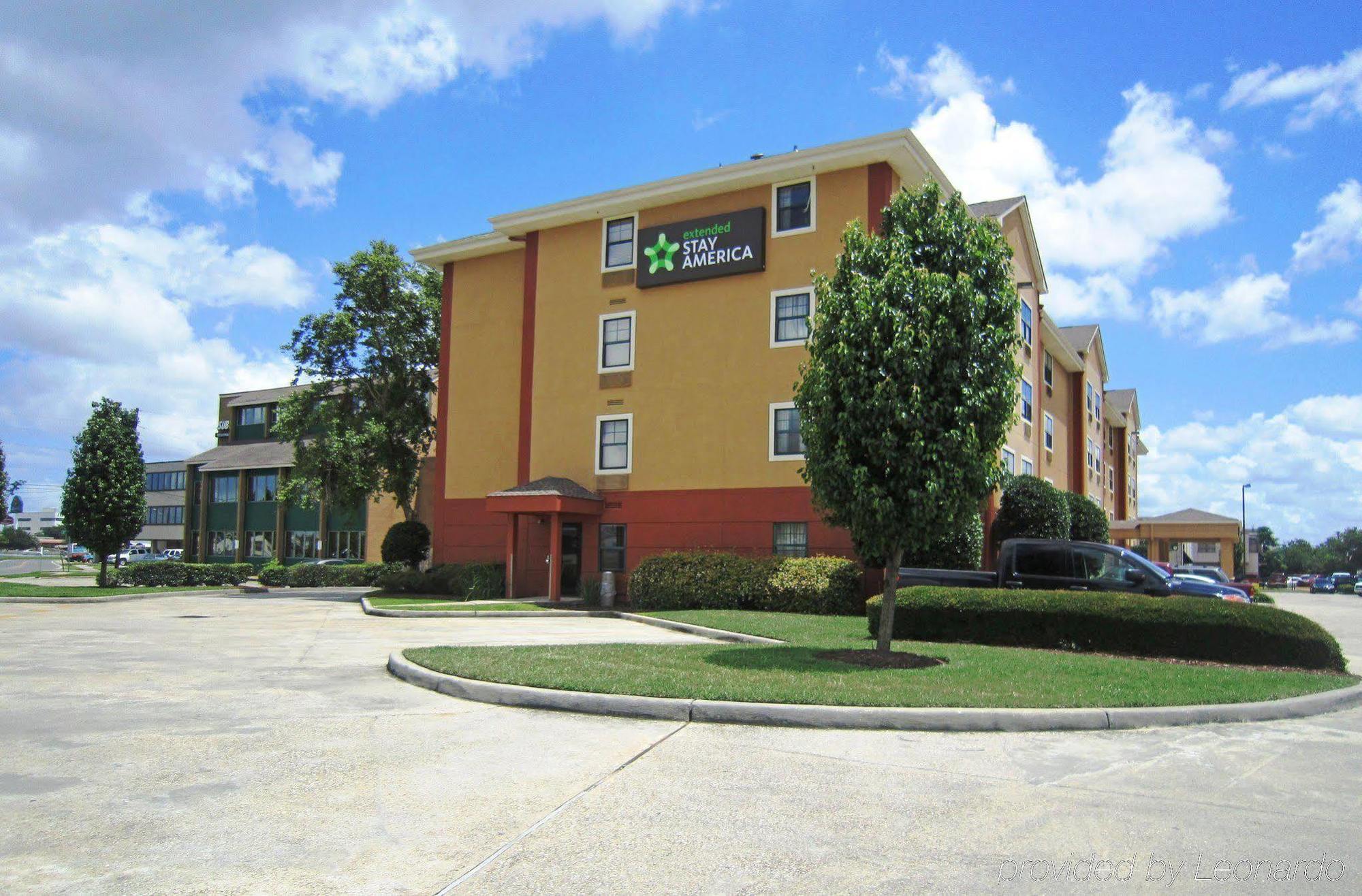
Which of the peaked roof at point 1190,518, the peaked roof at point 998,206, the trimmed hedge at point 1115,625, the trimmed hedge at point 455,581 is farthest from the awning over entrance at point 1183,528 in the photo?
the trimmed hedge at point 1115,625

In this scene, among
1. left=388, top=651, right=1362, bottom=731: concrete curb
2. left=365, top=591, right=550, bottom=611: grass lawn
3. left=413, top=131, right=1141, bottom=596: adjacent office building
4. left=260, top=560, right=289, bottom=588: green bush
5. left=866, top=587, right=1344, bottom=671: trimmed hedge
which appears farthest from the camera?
left=260, top=560, right=289, bottom=588: green bush

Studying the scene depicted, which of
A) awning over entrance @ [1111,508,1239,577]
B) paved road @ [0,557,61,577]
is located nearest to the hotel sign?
awning over entrance @ [1111,508,1239,577]

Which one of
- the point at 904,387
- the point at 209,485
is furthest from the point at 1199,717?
the point at 209,485

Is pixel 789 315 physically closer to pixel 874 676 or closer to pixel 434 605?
pixel 434 605

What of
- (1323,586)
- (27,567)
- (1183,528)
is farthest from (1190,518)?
(27,567)

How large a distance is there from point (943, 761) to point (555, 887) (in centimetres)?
369

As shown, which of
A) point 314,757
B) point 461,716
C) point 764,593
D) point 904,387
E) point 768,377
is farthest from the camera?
point 768,377

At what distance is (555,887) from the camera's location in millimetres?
4547

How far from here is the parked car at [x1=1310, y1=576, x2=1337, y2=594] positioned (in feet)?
271

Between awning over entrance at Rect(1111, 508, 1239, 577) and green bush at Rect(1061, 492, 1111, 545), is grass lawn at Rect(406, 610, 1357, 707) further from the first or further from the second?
awning over entrance at Rect(1111, 508, 1239, 577)

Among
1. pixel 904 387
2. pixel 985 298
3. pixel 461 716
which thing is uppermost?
pixel 985 298

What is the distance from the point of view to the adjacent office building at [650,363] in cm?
2531

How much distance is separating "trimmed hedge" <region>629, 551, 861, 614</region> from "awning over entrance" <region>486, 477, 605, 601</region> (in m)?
2.84

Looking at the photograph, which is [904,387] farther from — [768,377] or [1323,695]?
[768,377]
